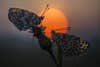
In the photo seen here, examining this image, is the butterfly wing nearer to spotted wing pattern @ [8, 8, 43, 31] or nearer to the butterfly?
the butterfly

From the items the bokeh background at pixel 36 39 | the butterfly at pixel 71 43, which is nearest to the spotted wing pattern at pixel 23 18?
the bokeh background at pixel 36 39

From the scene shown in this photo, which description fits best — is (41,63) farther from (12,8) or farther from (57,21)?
(12,8)

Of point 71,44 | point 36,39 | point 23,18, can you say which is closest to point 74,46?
point 71,44

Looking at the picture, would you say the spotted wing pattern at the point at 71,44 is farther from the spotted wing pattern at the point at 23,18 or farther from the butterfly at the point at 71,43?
the spotted wing pattern at the point at 23,18

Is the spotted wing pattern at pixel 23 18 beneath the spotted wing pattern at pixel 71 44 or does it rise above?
above

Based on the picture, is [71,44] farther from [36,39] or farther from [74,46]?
[36,39]
